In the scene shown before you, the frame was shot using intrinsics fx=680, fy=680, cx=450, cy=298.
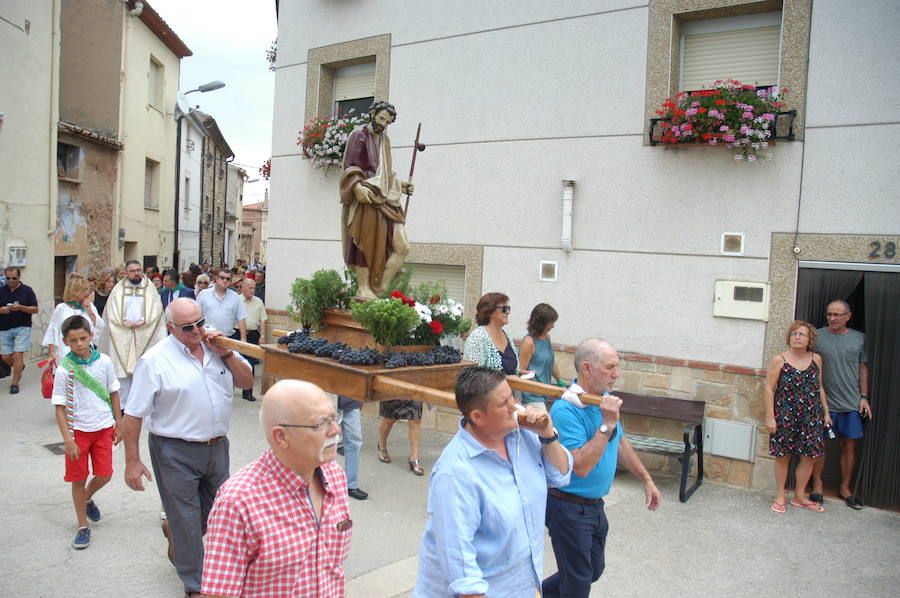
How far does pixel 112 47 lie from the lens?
16.1 meters

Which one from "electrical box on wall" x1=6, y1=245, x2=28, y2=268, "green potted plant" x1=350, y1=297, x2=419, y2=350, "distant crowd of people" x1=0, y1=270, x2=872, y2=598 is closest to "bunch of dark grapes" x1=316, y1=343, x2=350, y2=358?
"green potted plant" x1=350, y1=297, x2=419, y2=350

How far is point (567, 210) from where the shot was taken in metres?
7.41

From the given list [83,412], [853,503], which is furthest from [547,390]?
[853,503]

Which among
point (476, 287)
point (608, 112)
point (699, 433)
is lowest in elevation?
point (699, 433)

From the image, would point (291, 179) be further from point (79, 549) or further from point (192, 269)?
point (79, 549)

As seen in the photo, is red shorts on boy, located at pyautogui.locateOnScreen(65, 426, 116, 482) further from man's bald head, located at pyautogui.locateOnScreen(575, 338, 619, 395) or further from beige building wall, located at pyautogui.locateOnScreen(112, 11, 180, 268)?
beige building wall, located at pyautogui.locateOnScreen(112, 11, 180, 268)

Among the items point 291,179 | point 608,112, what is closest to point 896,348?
point 608,112

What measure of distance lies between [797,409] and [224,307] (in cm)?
695

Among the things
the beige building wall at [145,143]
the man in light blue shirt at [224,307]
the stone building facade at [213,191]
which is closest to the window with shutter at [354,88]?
the man in light blue shirt at [224,307]

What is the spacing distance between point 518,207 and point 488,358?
3014 mm

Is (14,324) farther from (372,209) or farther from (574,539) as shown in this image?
(574,539)

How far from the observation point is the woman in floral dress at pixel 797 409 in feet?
19.9

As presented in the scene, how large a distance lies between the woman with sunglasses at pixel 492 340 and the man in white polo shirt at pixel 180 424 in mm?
2086

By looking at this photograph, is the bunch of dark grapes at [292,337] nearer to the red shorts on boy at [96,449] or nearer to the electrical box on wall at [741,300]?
the red shorts on boy at [96,449]
